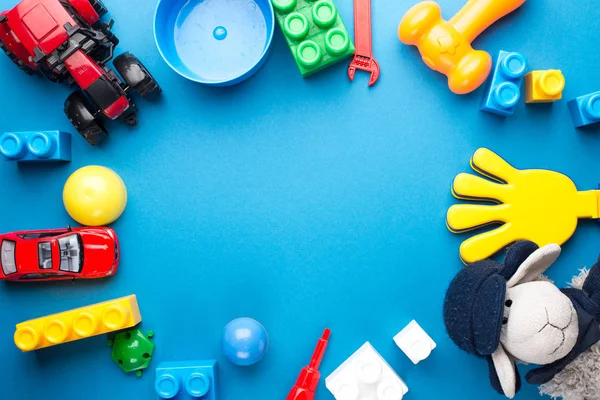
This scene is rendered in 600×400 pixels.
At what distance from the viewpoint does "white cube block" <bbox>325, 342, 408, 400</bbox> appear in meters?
0.93

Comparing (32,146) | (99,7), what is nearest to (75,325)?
(32,146)

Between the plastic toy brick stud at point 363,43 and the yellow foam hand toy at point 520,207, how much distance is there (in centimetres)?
25

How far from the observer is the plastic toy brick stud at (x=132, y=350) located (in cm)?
99

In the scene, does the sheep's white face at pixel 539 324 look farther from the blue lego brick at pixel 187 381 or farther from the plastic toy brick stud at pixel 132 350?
the plastic toy brick stud at pixel 132 350

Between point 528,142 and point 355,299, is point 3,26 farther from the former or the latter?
point 528,142

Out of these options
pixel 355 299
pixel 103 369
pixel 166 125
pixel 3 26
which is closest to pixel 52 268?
pixel 103 369

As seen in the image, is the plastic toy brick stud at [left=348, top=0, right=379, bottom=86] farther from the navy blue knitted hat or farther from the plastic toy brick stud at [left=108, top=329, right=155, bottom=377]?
the plastic toy brick stud at [left=108, top=329, right=155, bottom=377]

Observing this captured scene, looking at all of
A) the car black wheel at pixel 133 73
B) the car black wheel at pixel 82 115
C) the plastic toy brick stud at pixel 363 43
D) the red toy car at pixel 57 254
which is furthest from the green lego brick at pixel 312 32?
the red toy car at pixel 57 254

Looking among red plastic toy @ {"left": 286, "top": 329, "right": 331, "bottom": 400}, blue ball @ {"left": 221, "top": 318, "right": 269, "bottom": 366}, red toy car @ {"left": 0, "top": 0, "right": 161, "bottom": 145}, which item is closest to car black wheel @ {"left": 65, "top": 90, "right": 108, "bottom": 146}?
red toy car @ {"left": 0, "top": 0, "right": 161, "bottom": 145}

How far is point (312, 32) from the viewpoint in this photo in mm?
967

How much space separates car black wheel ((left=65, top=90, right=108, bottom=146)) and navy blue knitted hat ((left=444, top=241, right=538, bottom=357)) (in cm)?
67

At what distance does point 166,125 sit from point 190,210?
166 millimetres

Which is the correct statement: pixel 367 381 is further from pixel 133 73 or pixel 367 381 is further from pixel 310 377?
pixel 133 73

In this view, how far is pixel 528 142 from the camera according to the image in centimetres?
100
